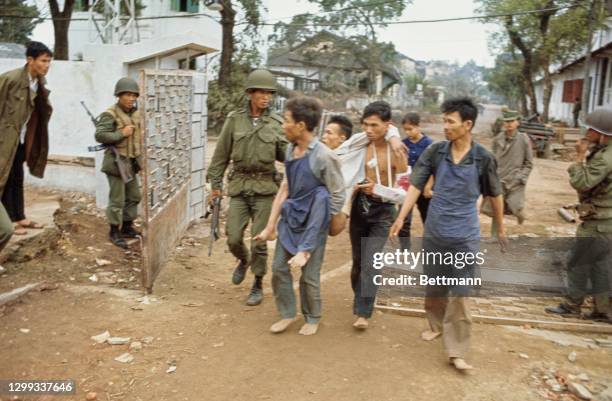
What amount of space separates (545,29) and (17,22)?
21.3 m

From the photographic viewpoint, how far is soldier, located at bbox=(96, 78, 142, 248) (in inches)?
248

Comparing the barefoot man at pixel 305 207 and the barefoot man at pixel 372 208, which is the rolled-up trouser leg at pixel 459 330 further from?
the barefoot man at pixel 305 207

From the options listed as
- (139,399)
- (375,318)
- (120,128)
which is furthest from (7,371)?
(120,128)

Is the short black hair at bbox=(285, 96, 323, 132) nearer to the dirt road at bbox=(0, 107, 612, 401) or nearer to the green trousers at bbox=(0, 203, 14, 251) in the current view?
the dirt road at bbox=(0, 107, 612, 401)

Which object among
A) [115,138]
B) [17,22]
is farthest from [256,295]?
[17,22]

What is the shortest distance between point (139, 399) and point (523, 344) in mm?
2611

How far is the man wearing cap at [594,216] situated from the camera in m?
4.73

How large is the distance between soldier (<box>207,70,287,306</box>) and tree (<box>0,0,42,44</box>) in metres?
18.4

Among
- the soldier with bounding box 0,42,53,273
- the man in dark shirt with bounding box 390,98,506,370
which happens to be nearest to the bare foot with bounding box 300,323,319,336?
the man in dark shirt with bounding box 390,98,506,370

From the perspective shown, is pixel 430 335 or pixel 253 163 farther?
pixel 253 163

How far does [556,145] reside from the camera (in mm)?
19562

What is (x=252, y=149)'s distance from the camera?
488 centimetres

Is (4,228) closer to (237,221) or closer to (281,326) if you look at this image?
(237,221)

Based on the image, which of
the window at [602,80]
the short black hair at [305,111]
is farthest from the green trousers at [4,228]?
the window at [602,80]
